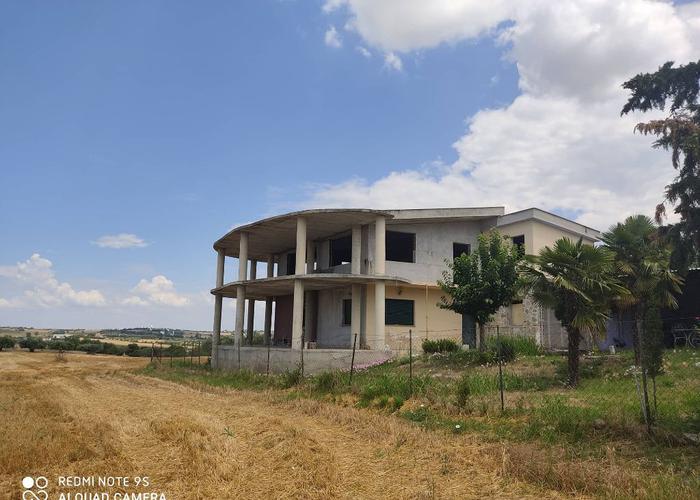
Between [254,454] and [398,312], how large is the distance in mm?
17651

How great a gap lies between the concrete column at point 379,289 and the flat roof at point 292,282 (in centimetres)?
42

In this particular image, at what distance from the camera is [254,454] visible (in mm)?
8680

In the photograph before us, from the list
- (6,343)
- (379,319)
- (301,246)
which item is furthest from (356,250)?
(6,343)

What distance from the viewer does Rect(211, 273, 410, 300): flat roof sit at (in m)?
23.5

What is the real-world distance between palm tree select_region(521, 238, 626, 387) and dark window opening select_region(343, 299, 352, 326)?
1224cm

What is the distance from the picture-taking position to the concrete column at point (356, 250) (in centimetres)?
2437

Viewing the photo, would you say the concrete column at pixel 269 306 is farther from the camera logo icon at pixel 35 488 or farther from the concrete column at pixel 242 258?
the camera logo icon at pixel 35 488

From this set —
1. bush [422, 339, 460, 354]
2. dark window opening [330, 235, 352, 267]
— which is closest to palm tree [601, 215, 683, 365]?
bush [422, 339, 460, 354]

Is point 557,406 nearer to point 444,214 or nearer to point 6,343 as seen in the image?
point 444,214

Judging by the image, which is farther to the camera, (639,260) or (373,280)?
(373,280)

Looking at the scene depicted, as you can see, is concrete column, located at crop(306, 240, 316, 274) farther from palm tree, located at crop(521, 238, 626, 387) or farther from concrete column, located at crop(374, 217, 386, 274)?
palm tree, located at crop(521, 238, 626, 387)

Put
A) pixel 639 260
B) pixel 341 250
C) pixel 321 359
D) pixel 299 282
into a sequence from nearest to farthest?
pixel 639 260 → pixel 321 359 → pixel 299 282 → pixel 341 250

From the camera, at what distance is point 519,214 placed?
26.9m

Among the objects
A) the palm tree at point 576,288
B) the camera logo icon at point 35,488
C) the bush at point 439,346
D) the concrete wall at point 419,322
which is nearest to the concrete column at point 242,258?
the concrete wall at point 419,322
